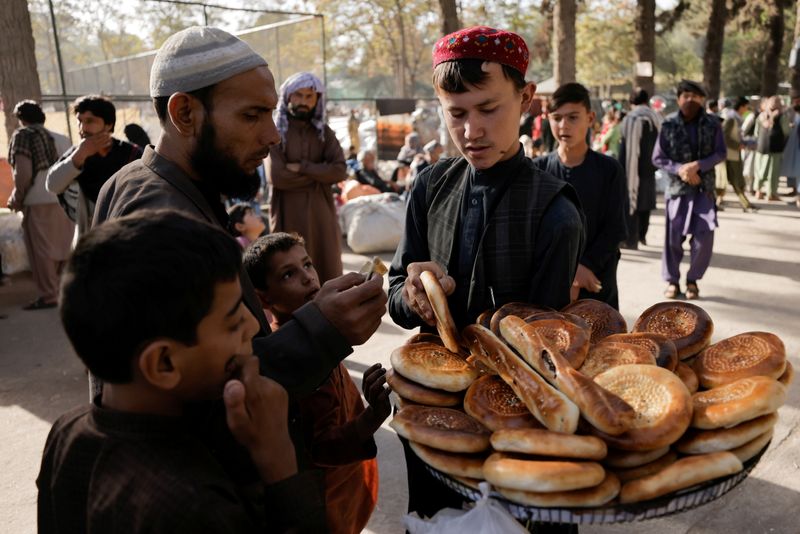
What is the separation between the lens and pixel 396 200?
9156 mm

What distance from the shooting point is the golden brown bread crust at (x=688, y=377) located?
1.63 metres

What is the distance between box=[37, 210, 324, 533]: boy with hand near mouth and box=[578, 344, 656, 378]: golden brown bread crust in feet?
2.56

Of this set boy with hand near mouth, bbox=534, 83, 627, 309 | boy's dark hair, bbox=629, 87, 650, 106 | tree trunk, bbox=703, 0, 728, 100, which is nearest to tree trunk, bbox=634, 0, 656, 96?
tree trunk, bbox=703, 0, 728, 100

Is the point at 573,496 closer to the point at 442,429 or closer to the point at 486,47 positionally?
the point at 442,429

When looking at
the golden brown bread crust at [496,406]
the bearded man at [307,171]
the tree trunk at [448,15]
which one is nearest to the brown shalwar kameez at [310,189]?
the bearded man at [307,171]

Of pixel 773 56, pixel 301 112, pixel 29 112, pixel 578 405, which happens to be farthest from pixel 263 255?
pixel 773 56

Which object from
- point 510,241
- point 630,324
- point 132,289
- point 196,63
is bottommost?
point 630,324

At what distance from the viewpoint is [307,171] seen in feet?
17.8

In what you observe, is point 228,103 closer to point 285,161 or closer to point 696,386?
point 696,386

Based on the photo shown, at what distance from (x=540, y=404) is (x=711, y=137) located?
5.72m

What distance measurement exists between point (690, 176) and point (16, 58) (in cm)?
770

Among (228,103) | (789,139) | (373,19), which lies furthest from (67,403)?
(373,19)

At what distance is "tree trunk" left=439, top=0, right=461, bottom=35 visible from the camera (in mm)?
11234

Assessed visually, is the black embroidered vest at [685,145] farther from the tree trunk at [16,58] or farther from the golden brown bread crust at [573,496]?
the tree trunk at [16,58]
